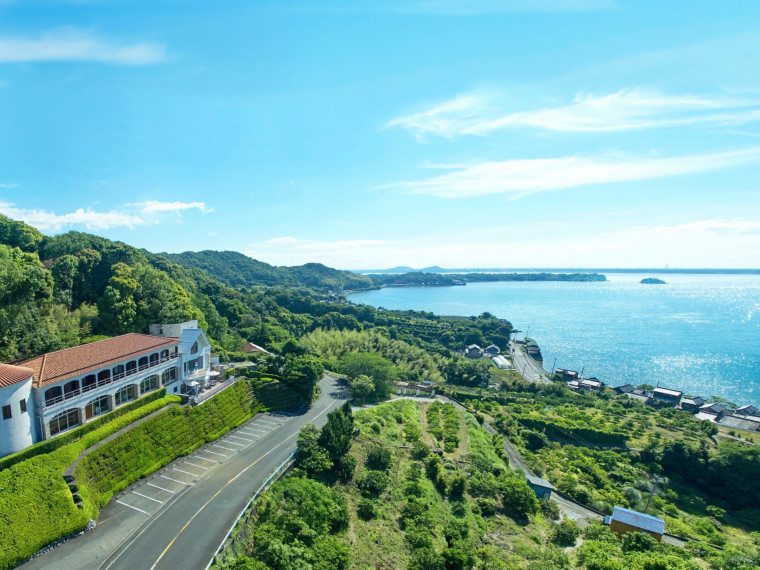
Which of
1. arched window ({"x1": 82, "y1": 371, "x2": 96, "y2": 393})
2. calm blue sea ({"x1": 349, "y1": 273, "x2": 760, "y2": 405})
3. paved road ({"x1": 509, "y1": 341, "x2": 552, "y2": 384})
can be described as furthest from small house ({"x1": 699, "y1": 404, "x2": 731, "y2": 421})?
arched window ({"x1": 82, "y1": 371, "x2": 96, "y2": 393})

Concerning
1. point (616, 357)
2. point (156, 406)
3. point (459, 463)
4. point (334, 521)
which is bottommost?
point (616, 357)

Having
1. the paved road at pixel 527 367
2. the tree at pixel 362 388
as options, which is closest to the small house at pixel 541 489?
the tree at pixel 362 388

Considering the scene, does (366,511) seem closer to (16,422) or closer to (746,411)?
(16,422)

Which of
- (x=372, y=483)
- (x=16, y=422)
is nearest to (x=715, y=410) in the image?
(x=372, y=483)

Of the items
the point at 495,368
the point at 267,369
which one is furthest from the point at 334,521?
the point at 495,368

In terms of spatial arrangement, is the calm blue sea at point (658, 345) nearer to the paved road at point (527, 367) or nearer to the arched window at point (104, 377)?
the paved road at point (527, 367)

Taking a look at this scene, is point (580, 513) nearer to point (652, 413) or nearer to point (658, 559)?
point (658, 559)
